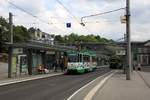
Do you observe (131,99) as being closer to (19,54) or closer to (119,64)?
(19,54)

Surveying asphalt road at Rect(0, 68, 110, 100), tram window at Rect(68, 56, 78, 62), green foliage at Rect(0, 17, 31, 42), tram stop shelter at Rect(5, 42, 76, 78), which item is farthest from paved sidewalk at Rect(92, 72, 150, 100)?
green foliage at Rect(0, 17, 31, 42)

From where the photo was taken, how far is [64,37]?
547ft

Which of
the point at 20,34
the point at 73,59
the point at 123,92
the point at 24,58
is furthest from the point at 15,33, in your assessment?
the point at 123,92

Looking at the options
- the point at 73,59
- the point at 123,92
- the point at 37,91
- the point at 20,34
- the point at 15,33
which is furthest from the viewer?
the point at 20,34

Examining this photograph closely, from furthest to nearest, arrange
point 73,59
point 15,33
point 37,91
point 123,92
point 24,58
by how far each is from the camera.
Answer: point 15,33, point 73,59, point 24,58, point 37,91, point 123,92

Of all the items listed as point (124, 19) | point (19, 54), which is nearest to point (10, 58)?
point (19, 54)

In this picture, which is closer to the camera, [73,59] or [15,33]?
[73,59]

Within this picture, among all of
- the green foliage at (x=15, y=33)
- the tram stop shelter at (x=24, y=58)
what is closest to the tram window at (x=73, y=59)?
the tram stop shelter at (x=24, y=58)

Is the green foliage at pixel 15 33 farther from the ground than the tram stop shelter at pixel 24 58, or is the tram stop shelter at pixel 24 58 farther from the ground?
the green foliage at pixel 15 33

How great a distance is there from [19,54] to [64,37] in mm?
123531

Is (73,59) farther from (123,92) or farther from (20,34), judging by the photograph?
(20,34)

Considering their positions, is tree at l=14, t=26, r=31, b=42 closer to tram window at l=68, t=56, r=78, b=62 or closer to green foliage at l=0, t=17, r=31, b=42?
green foliage at l=0, t=17, r=31, b=42

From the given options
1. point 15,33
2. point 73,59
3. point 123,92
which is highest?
point 15,33

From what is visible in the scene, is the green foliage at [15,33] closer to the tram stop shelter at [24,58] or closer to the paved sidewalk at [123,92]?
the tram stop shelter at [24,58]
